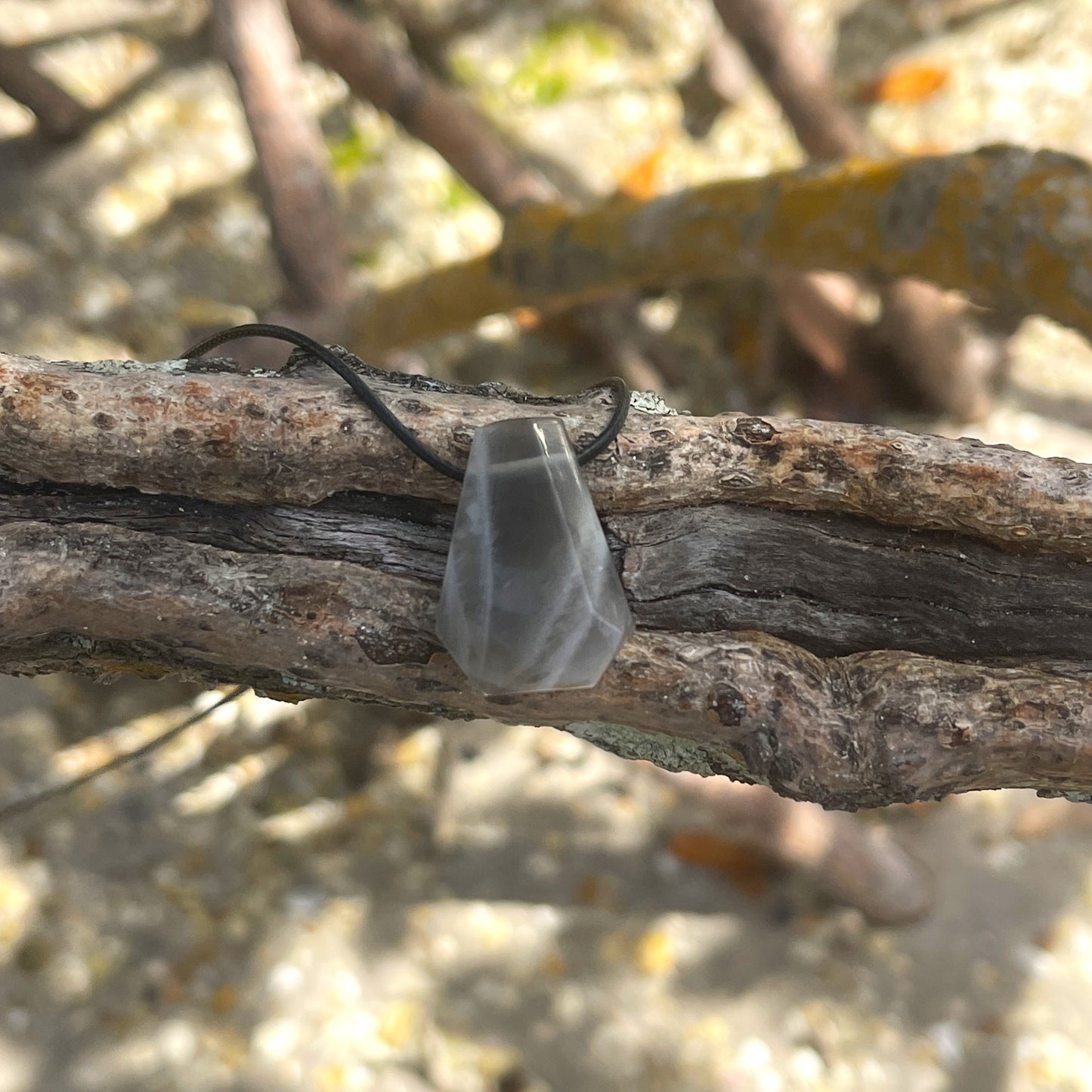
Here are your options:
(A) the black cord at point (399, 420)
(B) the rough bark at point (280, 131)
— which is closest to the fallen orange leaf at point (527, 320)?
(B) the rough bark at point (280, 131)

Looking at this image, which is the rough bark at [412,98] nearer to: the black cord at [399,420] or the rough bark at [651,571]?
the black cord at [399,420]

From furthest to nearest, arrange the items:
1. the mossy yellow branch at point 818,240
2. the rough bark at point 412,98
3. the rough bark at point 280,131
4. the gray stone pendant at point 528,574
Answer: the rough bark at point 412,98
the rough bark at point 280,131
the mossy yellow branch at point 818,240
the gray stone pendant at point 528,574

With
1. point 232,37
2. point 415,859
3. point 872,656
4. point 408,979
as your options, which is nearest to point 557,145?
point 232,37

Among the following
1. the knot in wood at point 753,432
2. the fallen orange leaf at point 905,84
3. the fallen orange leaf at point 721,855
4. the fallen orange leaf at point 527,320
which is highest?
the knot in wood at point 753,432

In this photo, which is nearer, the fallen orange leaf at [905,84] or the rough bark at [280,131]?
the rough bark at [280,131]

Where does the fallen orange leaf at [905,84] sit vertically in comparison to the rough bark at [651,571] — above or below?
below

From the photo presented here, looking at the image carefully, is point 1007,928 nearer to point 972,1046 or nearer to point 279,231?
point 972,1046
